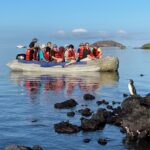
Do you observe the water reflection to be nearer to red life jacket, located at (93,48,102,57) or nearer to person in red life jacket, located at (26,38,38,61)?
person in red life jacket, located at (26,38,38,61)

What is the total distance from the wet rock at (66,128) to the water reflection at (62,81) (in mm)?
10379

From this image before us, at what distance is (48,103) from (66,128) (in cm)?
788

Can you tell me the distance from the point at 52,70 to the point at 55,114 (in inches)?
990

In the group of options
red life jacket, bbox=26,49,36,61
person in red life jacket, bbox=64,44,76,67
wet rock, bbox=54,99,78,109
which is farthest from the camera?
red life jacket, bbox=26,49,36,61

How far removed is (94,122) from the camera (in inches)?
876

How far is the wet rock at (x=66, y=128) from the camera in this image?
2145 cm

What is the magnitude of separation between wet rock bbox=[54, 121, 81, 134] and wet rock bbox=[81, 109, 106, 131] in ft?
1.04

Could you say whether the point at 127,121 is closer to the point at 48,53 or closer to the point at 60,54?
the point at 48,53

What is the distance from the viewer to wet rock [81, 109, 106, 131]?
21.9 metres

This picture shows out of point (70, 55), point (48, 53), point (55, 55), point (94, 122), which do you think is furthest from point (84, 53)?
point (94, 122)

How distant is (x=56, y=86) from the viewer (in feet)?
128

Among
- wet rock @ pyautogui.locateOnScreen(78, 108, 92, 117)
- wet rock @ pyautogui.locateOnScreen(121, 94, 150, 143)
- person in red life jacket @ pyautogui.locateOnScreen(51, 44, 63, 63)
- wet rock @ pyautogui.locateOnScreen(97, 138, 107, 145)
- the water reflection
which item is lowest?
wet rock @ pyautogui.locateOnScreen(97, 138, 107, 145)

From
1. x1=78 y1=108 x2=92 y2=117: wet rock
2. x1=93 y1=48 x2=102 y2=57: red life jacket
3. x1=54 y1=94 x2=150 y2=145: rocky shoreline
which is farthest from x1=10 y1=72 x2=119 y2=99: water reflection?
x1=54 y1=94 x2=150 y2=145: rocky shoreline

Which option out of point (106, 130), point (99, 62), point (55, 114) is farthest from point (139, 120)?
point (99, 62)
